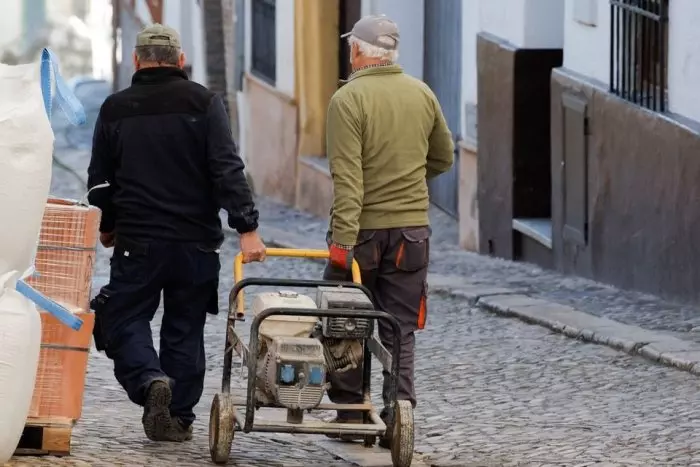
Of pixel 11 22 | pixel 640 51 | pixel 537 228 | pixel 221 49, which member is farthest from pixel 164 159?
pixel 11 22

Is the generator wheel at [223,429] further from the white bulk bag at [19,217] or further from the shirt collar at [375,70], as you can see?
the shirt collar at [375,70]

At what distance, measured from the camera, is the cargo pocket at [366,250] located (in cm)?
783

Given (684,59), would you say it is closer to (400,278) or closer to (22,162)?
(400,278)

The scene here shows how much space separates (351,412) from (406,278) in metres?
0.59

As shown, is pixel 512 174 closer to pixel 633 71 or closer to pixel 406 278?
pixel 633 71

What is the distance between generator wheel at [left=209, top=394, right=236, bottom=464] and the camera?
7.25m

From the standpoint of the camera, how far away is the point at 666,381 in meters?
9.47

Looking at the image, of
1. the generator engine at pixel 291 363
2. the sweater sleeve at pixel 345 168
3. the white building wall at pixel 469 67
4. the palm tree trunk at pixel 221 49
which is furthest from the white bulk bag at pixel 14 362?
the palm tree trunk at pixel 221 49

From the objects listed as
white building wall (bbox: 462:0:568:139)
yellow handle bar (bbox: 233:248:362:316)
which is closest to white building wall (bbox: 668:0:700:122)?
white building wall (bbox: 462:0:568:139)

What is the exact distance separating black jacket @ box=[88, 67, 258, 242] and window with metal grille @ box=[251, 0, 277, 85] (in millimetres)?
14979

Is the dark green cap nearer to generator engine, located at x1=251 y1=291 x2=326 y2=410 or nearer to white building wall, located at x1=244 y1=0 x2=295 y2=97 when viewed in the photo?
generator engine, located at x1=251 y1=291 x2=326 y2=410

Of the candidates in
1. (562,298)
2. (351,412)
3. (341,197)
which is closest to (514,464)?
(351,412)

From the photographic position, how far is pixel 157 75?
7766mm

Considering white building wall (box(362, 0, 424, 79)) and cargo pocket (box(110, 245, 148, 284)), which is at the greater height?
white building wall (box(362, 0, 424, 79))
